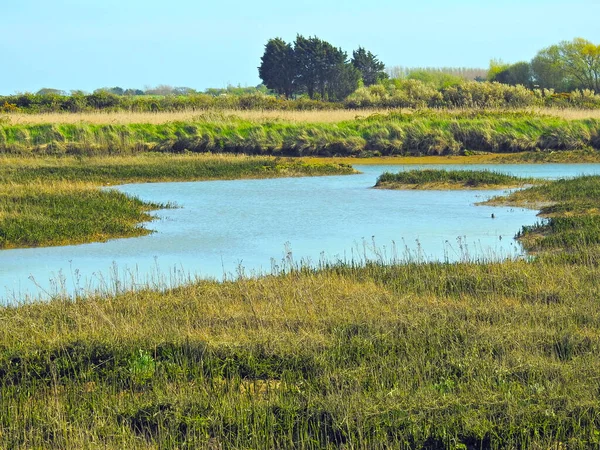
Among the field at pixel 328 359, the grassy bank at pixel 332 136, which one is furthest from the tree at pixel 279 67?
the field at pixel 328 359

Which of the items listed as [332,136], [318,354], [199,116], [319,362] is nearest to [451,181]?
[332,136]

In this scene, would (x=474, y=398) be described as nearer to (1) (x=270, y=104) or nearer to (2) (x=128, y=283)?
(2) (x=128, y=283)

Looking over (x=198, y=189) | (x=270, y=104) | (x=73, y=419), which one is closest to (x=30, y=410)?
(x=73, y=419)

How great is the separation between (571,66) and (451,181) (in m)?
52.2

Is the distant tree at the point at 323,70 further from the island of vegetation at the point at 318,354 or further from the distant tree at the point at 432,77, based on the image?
the island of vegetation at the point at 318,354

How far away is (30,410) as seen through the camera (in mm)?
6910

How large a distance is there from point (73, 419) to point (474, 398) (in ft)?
9.75

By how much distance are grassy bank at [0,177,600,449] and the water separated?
1761mm

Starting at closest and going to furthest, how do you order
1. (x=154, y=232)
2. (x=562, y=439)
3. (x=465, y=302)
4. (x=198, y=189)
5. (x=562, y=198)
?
(x=562, y=439) → (x=465, y=302) → (x=154, y=232) → (x=562, y=198) → (x=198, y=189)

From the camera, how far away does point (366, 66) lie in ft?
287

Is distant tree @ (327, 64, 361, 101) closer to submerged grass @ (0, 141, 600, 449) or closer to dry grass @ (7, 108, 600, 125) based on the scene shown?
dry grass @ (7, 108, 600, 125)

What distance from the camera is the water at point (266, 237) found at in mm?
13531

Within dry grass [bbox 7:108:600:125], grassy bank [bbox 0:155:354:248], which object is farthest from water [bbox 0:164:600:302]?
dry grass [bbox 7:108:600:125]

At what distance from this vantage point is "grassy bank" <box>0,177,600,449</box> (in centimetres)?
638
